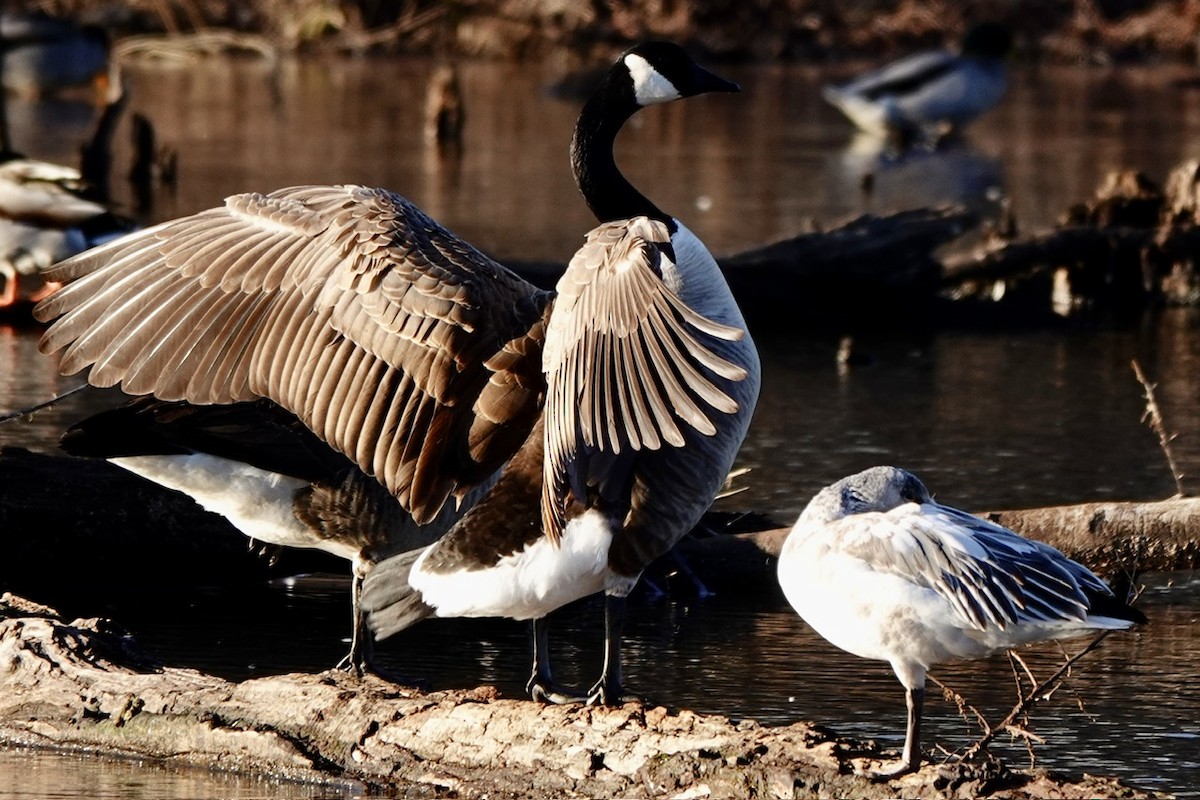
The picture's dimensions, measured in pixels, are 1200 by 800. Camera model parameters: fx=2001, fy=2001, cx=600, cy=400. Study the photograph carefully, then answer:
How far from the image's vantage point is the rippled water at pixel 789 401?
590 cm

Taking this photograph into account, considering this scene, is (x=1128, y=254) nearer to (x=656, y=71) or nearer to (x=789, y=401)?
(x=789, y=401)

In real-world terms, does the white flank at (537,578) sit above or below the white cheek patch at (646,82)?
below

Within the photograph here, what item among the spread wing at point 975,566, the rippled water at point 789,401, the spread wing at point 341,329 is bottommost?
the rippled water at point 789,401

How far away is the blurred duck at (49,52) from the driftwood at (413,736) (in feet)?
65.6

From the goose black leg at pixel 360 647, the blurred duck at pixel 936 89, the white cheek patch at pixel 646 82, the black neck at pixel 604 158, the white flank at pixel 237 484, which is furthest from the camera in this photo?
the blurred duck at pixel 936 89

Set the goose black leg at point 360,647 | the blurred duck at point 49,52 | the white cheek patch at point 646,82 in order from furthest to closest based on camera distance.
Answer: the blurred duck at point 49,52 → the white cheek patch at point 646,82 → the goose black leg at point 360,647

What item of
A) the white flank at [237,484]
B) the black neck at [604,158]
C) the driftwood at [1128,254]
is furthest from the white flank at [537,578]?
the driftwood at [1128,254]

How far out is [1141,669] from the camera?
6.22m

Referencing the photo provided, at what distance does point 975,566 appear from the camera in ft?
15.2

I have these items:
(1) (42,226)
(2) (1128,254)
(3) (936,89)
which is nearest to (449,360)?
(1) (42,226)

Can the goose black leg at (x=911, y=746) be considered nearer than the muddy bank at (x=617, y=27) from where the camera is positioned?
Yes

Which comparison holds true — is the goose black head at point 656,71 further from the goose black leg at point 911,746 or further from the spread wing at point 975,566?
the goose black leg at point 911,746

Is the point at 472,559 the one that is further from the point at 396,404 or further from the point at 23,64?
the point at 23,64

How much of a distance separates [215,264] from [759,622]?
7.57ft
